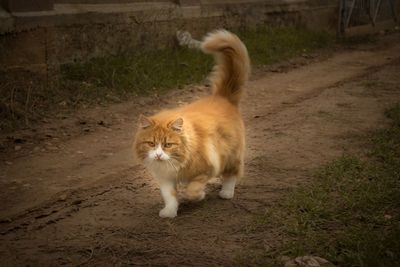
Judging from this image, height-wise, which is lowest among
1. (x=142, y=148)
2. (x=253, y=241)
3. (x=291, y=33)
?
(x=291, y=33)

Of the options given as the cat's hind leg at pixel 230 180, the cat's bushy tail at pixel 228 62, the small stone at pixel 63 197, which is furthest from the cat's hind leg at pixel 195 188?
the small stone at pixel 63 197

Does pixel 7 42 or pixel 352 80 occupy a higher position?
pixel 7 42

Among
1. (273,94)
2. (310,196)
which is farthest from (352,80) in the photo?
(310,196)

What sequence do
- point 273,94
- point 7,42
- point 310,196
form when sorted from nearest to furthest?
1. point 310,196
2. point 7,42
3. point 273,94

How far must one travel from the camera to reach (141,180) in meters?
4.75

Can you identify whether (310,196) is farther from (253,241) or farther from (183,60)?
(183,60)

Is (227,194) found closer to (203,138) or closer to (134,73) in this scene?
(203,138)

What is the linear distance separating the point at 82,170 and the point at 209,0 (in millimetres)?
6789

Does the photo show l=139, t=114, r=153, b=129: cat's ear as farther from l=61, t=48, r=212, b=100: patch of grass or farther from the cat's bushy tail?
l=61, t=48, r=212, b=100: patch of grass

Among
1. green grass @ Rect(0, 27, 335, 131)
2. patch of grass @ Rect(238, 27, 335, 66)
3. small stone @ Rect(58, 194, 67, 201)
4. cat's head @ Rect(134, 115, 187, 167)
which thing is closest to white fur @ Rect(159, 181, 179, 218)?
cat's head @ Rect(134, 115, 187, 167)

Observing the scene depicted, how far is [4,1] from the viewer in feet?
23.1

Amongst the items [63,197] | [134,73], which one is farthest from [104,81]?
[63,197]

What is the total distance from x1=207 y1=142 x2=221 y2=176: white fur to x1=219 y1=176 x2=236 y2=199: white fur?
33 centimetres

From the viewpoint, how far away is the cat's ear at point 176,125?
3618 millimetres
